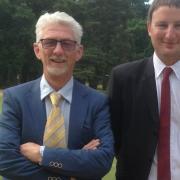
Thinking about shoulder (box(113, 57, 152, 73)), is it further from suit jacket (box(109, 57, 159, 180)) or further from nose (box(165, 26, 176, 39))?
nose (box(165, 26, 176, 39))

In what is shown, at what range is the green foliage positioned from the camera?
2010 inches

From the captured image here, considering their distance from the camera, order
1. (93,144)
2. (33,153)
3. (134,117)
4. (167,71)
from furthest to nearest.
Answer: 1. (134,117)
2. (167,71)
3. (93,144)
4. (33,153)

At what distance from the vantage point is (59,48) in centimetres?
364

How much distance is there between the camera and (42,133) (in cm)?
359

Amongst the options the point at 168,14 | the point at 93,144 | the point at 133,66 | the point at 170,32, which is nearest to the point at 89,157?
the point at 93,144

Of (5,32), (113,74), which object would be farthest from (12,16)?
(113,74)

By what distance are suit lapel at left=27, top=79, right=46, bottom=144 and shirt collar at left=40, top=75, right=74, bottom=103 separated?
0.04 metres

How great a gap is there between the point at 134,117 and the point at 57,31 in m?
0.94

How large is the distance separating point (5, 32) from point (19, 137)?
49.7 m

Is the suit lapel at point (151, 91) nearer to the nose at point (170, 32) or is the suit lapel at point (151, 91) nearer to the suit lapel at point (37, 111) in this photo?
the nose at point (170, 32)

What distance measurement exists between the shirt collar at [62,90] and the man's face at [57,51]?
7 centimetres

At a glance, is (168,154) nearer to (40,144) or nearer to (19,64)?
(40,144)

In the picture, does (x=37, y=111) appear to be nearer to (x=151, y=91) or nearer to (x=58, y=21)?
(x=58, y=21)

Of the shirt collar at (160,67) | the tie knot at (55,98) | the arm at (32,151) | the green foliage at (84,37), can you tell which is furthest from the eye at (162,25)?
the green foliage at (84,37)
